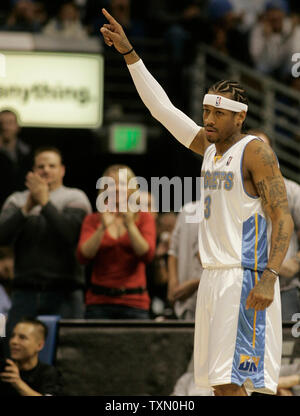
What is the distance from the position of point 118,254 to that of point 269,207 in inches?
92.7

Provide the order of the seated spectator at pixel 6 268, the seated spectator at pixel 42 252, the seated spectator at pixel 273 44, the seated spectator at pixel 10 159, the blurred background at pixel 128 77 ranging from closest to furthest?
1. the seated spectator at pixel 42 252
2. the seated spectator at pixel 6 268
3. the seated spectator at pixel 10 159
4. the blurred background at pixel 128 77
5. the seated spectator at pixel 273 44

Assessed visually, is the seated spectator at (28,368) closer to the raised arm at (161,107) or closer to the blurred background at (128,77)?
the raised arm at (161,107)

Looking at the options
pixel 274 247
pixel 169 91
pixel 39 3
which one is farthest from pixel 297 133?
pixel 274 247

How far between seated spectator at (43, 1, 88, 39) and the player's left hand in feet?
23.6

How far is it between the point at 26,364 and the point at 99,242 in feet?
3.64

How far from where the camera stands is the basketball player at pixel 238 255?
484 centimetres

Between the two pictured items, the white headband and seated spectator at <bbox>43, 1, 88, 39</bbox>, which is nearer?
the white headband

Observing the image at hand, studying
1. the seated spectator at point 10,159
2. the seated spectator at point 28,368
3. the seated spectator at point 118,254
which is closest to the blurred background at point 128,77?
the seated spectator at point 10,159

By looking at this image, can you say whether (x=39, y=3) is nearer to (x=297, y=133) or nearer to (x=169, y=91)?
(x=169, y=91)

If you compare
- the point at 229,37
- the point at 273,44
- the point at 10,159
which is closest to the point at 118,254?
the point at 10,159

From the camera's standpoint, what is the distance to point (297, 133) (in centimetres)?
1098

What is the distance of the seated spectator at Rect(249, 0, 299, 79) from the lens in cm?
1162

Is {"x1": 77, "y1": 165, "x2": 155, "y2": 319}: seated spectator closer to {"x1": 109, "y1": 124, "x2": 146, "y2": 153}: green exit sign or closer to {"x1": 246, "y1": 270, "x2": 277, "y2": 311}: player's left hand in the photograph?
{"x1": 246, "y1": 270, "x2": 277, "y2": 311}: player's left hand

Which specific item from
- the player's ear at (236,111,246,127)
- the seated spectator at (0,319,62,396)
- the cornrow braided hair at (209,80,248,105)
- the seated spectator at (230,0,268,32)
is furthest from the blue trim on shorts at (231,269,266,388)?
the seated spectator at (230,0,268,32)
